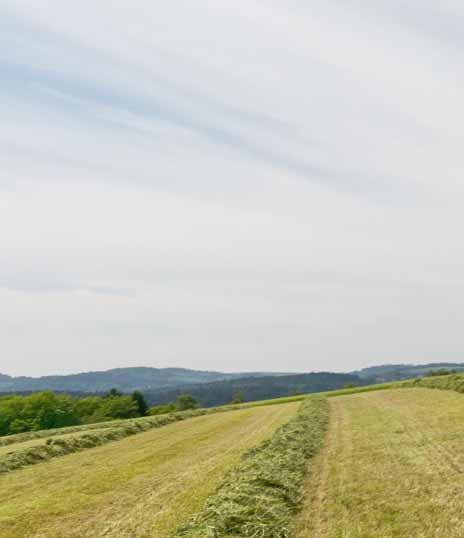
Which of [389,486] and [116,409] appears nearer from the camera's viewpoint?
[389,486]

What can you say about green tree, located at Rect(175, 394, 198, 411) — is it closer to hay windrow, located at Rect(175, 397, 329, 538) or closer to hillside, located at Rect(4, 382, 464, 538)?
hillside, located at Rect(4, 382, 464, 538)

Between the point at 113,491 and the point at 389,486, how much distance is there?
7.09 metres

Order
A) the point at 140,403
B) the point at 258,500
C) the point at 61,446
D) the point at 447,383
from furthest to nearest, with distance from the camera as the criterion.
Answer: the point at 140,403, the point at 447,383, the point at 61,446, the point at 258,500

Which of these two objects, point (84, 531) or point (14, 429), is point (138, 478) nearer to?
point (84, 531)

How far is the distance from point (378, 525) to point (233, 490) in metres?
3.42

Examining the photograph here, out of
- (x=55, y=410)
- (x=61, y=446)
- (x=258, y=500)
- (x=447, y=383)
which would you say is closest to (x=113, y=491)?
(x=258, y=500)

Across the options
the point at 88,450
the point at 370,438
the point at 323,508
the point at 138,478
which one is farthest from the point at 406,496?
the point at 88,450

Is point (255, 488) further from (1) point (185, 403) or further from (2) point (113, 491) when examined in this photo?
(1) point (185, 403)

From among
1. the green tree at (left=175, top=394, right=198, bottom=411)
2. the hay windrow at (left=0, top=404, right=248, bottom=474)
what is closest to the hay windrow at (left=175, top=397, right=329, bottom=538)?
the hay windrow at (left=0, top=404, right=248, bottom=474)

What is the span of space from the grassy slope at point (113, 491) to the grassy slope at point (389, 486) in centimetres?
295

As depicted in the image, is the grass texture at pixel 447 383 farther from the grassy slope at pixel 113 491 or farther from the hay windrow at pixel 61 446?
the grassy slope at pixel 113 491

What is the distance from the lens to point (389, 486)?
13.8 m

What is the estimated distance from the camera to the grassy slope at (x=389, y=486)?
1049cm

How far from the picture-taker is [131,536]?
10.8 m
